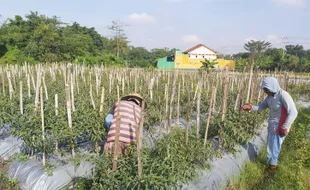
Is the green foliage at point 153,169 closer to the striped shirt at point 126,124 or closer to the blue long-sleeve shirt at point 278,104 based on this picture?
the striped shirt at point 126,124

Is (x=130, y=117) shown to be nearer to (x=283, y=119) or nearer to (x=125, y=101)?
(x=125, y=101)

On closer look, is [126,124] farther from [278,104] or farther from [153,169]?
[278,104]

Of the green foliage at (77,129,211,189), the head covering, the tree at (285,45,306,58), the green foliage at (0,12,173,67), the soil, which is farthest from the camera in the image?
the tree at (285,45,306,58)

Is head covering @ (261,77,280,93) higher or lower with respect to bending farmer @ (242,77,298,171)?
higher

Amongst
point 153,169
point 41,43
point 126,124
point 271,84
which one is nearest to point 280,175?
point 271,84

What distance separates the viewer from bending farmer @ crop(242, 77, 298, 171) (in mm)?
3868

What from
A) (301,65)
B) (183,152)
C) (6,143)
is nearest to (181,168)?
(183,152)

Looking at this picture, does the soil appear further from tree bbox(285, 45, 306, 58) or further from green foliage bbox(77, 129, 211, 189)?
tree bbox(285, 45, 306, 58)

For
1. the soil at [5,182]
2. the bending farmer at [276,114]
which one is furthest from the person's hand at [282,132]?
the soil at [5,182]

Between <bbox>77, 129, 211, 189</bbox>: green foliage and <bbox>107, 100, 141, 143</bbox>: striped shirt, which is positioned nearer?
<bbox>77, 129, 211, 189</bbox>: green foliage

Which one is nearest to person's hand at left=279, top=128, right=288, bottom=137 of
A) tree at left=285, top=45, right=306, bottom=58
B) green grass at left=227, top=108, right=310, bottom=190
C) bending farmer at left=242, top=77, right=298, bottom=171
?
bending farmer at left=242, top=77, right=298, bottom=171

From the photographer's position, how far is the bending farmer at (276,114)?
3868 millimetres

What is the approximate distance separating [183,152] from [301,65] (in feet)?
102

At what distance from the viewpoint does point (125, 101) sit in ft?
12.8
